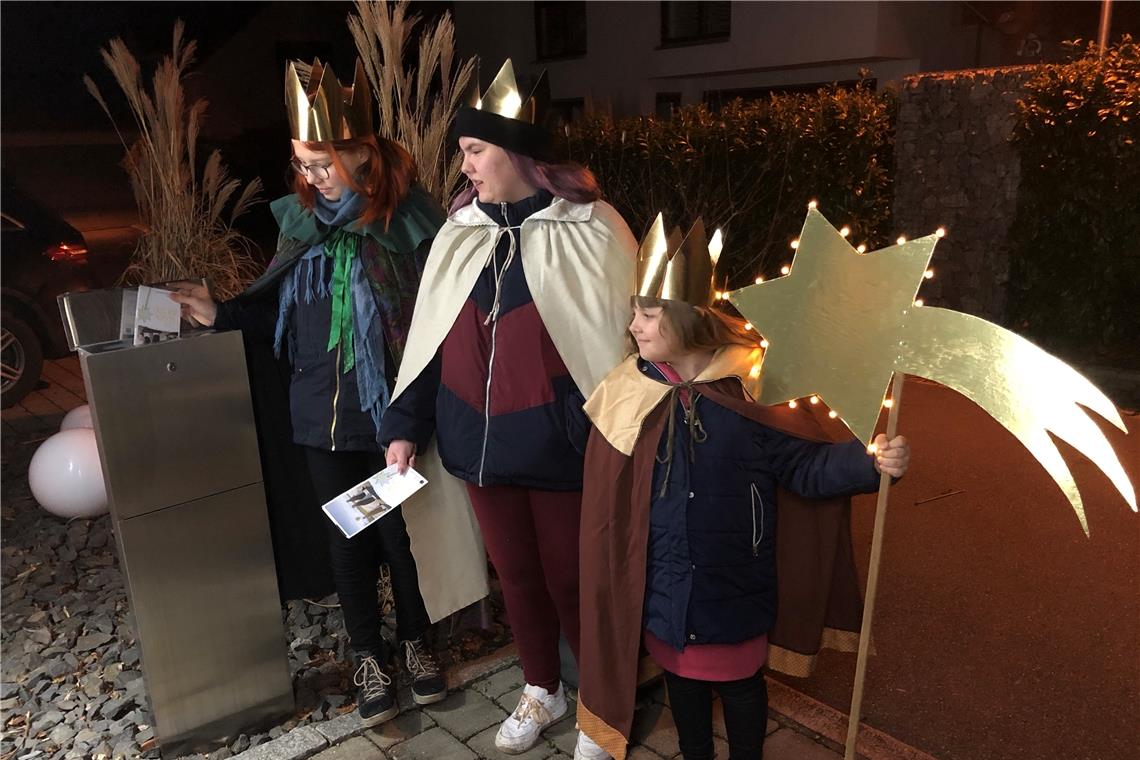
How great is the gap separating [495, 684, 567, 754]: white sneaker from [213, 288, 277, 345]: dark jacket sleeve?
54.7 inches

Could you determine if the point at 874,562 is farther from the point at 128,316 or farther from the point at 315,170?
the point at 128,316

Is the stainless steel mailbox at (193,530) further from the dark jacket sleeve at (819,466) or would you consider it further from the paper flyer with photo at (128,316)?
the dark jacket sleeve at (819,466)

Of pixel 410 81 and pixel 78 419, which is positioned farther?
pixel 78 419

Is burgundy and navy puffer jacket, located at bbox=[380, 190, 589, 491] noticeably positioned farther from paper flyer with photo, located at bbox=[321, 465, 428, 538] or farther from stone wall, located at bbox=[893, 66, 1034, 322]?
stone wall, located at bbox=[893, 66, 1034, 322]

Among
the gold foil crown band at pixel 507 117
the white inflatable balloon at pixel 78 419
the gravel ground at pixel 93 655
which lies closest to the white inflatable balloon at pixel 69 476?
the gravel ground at pixel 93 655

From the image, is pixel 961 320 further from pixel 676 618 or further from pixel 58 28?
pixel 58 28

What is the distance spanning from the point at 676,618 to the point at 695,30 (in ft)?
40.9

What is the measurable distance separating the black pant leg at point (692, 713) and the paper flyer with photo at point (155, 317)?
1688 millimetres

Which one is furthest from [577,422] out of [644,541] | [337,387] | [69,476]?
[69,476]

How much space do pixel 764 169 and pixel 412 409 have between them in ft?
19.1

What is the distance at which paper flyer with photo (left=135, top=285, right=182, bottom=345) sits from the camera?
2.57 meters

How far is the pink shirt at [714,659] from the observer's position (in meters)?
2.26

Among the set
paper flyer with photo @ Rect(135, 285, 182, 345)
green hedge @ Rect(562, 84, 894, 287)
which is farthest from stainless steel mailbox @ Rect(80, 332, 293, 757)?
green hedge @ Rect(562, 84, 894, 287)

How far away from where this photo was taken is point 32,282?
21.5ft
